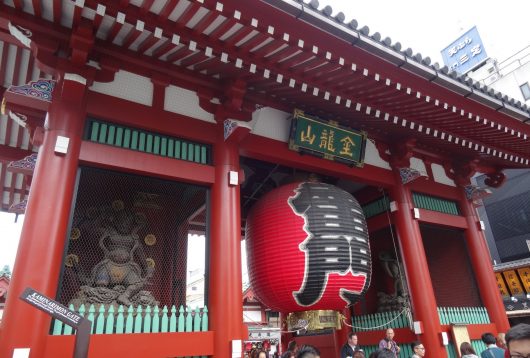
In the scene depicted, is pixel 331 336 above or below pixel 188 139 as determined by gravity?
below

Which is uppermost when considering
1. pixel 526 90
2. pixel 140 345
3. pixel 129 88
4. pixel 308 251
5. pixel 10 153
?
pixel 526 90

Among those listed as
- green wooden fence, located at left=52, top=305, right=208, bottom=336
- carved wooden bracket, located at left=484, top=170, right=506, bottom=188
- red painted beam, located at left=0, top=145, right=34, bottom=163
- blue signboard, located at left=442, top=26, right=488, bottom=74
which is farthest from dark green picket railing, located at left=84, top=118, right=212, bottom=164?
blue signboard, located at left=442, top=26, right=488, bottom=74

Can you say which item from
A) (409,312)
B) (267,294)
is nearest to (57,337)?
(267,294)

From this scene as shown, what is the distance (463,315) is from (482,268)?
4.03ft

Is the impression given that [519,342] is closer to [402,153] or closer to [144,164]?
[144,164]

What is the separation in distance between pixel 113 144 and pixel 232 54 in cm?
195

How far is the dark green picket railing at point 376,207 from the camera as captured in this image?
8.11 meters

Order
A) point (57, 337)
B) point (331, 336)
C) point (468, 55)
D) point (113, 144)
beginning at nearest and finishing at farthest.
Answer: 1. point (57, 337)
2. point (113, 144)
3. point (331, 336)
4. point (468, 55)

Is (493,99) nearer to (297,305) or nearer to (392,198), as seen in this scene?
(392,198)

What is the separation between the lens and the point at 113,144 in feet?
16.4

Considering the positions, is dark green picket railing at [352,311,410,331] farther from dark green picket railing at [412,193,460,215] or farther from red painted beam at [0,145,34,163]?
red painted beam at [0,145,34,163]

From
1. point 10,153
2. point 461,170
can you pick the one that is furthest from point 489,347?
point 10,153

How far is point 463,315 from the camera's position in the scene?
24.0 ft

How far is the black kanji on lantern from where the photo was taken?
213 inches
